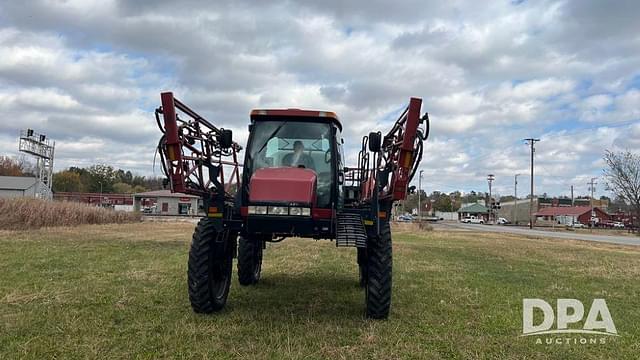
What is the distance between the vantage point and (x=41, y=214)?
27984mm

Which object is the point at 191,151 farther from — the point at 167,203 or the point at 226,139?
the point at 167,203

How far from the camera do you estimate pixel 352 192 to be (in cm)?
816

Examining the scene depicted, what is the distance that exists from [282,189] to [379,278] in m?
1.79

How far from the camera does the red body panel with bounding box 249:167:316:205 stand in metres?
6.07

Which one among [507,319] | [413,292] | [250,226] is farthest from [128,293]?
[507,319]

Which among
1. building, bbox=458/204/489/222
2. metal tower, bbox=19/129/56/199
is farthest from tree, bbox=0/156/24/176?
building, bbox=458/204/489/222

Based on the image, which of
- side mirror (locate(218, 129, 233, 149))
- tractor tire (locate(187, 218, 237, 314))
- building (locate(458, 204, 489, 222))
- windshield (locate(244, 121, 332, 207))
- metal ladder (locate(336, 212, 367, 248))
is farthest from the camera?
building (locate(458, 204, 489, 222))

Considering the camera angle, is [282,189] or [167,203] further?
[167,203]

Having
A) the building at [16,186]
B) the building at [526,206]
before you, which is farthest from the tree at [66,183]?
the building at [526,206]

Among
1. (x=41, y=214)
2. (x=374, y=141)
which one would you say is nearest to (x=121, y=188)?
(x=41, y=214)

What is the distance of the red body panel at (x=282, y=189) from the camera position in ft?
19.9

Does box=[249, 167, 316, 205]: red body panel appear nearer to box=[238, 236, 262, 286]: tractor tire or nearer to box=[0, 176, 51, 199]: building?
box=[238, 236, 262, 286]: tractor tire

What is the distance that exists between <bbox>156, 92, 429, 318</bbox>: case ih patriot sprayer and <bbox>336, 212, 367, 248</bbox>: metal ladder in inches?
0.5

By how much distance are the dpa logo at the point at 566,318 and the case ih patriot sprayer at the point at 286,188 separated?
1976mm
